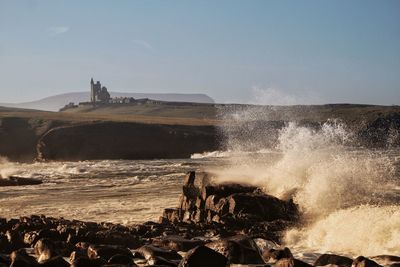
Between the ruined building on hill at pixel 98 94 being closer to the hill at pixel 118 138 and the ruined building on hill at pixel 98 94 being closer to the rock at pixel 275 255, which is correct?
the hill at pixel 118 138

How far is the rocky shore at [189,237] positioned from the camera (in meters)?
11.2

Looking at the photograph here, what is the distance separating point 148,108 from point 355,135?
58.7 meters

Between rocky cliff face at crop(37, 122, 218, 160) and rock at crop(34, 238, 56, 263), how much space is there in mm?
56532

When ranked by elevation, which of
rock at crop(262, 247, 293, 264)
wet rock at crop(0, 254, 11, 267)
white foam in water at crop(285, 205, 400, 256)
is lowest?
white foam in water at crop(285, 205, 400, 256)

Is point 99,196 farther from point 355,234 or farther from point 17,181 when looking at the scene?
point 355,234

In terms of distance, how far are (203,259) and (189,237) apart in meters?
5.33

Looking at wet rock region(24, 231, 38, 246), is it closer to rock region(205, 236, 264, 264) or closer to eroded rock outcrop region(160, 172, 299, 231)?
eroded rock outcrop region(160, 172, 299, 231)

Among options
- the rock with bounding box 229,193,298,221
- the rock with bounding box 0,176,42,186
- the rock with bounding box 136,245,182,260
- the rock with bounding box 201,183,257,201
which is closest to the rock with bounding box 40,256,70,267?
the rock with bounding box 136,245,182,260

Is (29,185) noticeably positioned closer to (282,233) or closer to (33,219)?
(33,219)

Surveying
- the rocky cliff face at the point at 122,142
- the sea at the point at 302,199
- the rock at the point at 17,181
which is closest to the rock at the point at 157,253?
the sea at the point at 302,199

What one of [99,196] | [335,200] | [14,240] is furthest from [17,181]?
[14,240]

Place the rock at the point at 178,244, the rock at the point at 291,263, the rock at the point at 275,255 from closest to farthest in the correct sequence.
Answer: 1. the rock at the point at 291,263
2. the rock at the point at 275,255
3. the rock at the point at 178,244

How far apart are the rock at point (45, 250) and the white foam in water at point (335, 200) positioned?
19.5 ft

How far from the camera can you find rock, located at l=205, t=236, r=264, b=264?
38.5 feet
